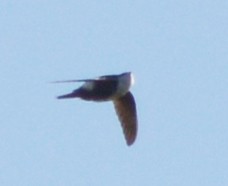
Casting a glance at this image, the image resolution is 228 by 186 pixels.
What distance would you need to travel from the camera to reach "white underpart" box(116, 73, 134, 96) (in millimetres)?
13156

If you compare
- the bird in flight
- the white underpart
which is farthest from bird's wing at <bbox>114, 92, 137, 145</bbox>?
the white underpart

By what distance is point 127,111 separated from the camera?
13758 mm

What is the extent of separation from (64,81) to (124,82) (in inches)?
61.8

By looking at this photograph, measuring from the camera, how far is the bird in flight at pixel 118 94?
12.8 metres

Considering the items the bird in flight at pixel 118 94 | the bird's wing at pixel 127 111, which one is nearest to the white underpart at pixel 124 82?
the bird in flight at pixel 118 94

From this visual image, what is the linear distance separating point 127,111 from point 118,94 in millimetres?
566

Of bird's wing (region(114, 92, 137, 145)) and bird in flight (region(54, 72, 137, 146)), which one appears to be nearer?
bird in flight (region(54, 72, 137, 146))

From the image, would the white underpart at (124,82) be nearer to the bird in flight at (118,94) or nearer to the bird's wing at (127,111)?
the bird in flight at (118,94)

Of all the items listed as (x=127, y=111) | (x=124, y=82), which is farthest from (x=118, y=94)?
(x=127, y=111)

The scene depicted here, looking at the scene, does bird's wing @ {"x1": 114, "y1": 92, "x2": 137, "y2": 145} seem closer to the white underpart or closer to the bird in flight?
the bird in flight

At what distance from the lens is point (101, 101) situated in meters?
12.9

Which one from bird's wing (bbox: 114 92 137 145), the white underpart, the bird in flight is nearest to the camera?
the bird in flight

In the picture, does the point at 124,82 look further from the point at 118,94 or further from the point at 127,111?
Result: the point at 127,111

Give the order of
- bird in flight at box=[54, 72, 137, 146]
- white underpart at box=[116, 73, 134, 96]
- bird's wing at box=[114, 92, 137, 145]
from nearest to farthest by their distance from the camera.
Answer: bird in flight at box=[54, 72, 137, 146] < white underpart at box=[116, 73, 134, 96] < bird's wing at box=[114, 92, 137, 145]
